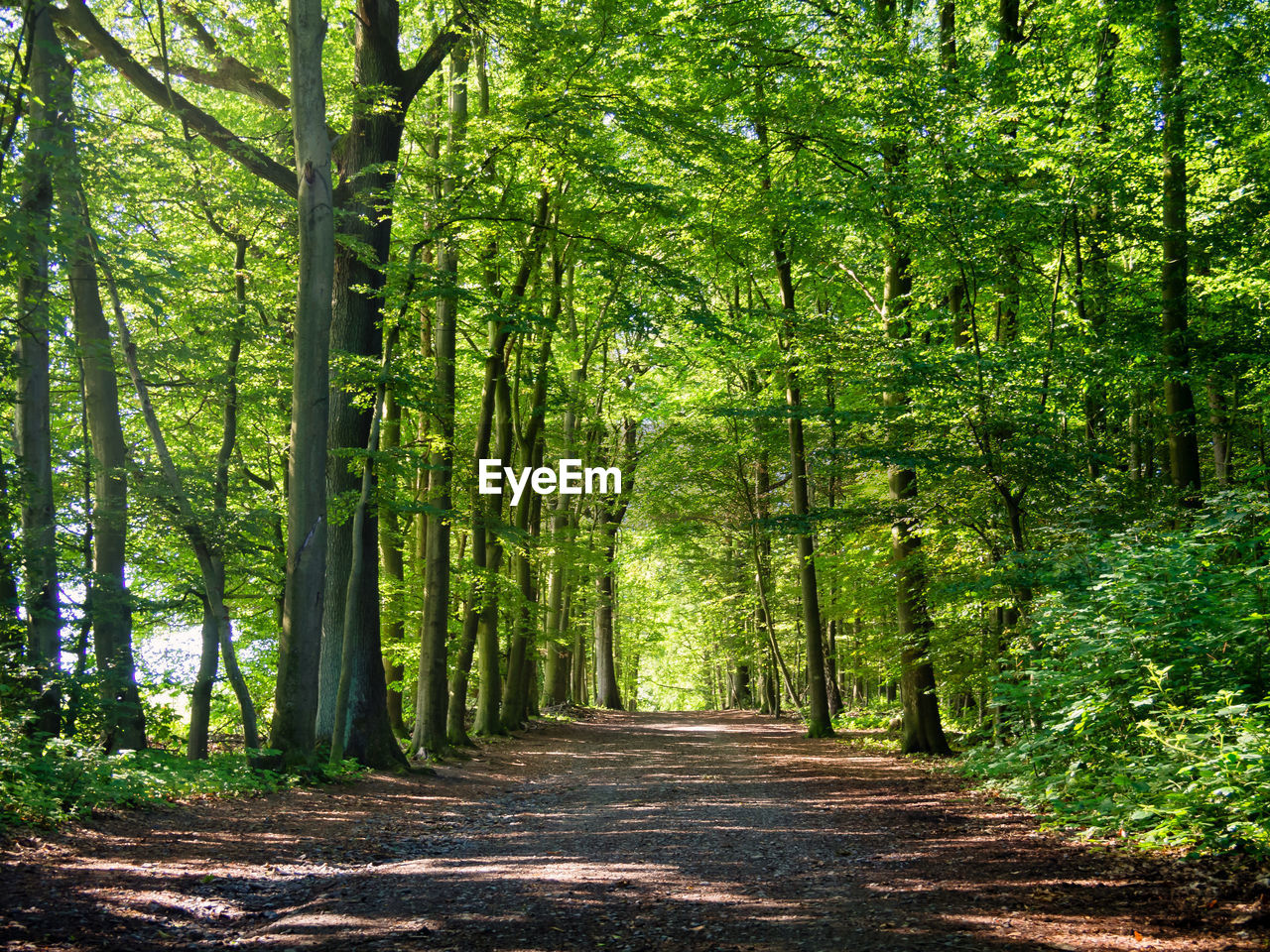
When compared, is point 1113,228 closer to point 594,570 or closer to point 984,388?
point 984,388

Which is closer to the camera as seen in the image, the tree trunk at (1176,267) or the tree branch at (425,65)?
the tree trunk at (1176,267)

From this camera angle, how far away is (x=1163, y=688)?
19.3 ft

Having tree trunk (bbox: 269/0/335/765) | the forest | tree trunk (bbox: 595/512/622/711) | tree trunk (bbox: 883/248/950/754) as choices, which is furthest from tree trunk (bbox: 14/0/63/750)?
tree trunk (bbox: 595/512/622/711)

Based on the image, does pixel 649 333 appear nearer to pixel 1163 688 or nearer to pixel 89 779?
pixel 1163 688

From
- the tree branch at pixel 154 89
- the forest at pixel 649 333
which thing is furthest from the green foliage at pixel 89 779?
the tree branch at pixel 154 89

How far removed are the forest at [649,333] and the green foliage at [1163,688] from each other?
0.14 feet

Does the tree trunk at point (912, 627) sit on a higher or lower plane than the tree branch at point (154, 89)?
lower

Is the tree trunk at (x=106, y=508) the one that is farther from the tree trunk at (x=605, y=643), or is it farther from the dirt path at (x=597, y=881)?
the tree trunk at (x=605, y=643)

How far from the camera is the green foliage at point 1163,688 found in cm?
497

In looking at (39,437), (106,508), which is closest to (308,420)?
(39,437)

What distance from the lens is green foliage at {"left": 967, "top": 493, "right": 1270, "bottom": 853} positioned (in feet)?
16.3

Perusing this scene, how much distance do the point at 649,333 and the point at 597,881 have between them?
8.69m

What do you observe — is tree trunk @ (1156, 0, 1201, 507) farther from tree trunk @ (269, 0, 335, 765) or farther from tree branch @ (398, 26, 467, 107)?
tree trunk @ (269, 0, 335, 765)

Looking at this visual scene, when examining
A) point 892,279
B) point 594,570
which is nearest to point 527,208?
point 892,279
